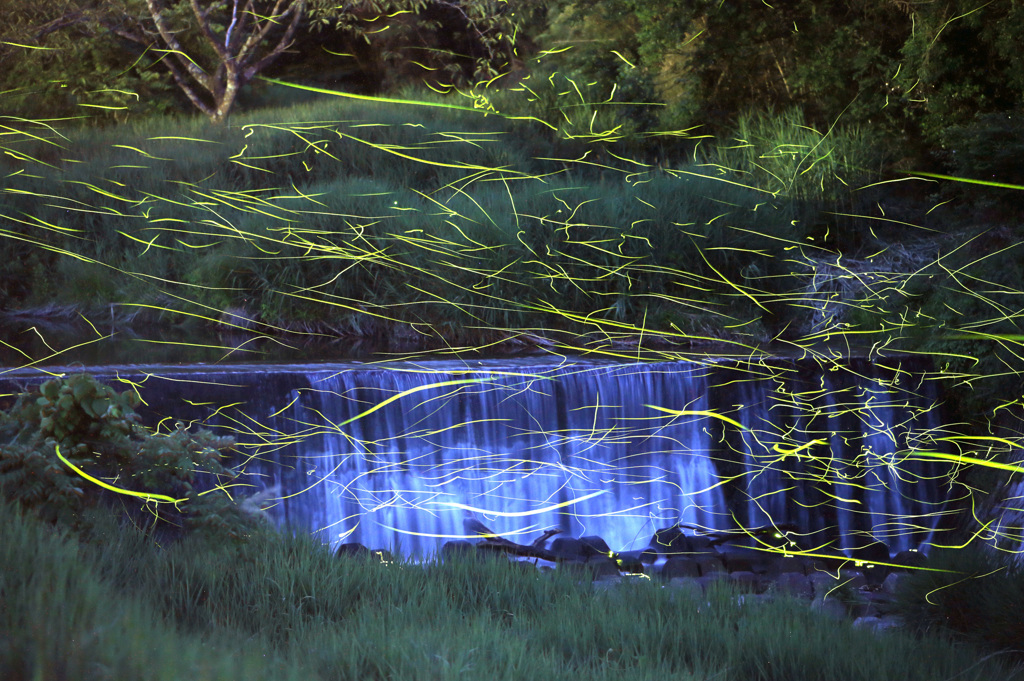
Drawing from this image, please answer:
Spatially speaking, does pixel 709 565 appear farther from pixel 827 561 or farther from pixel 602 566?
pixel 827 561

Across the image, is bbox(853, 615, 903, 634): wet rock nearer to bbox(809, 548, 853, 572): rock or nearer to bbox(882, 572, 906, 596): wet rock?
bbox(882, 572, 906, 596): wet rock

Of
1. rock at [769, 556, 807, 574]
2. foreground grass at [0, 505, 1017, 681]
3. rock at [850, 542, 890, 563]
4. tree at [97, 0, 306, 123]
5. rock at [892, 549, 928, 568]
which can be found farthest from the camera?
tree at [97, 0, 306, 123]

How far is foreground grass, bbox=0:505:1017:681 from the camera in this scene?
2.21m

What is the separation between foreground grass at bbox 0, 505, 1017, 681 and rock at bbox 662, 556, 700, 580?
50.3 inches

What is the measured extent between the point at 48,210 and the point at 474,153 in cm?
520

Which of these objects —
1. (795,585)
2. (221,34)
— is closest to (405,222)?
(795,585)

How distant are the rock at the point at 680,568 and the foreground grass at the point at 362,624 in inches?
50.3

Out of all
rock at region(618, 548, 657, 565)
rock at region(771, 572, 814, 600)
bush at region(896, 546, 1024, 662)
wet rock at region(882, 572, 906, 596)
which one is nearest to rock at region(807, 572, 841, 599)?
rock at region(771, 572, 814, 600)

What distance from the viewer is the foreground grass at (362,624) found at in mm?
2215

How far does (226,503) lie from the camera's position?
3.63 m

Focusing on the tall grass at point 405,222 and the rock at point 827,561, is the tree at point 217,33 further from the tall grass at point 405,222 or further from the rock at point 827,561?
the rock at point 827,561

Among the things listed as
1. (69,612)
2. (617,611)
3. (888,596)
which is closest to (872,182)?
(888,596)

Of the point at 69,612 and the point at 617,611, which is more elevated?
the point at 69,612

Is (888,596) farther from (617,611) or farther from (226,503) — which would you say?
(226,503)
